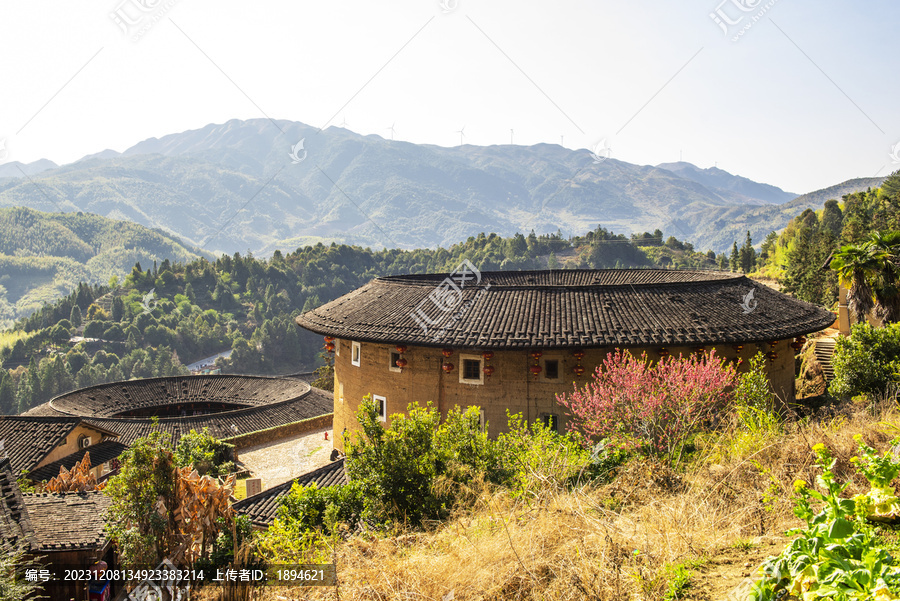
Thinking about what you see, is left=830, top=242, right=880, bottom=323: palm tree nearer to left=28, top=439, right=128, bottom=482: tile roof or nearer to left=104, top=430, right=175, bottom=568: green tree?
left=104, top=430, right=175, bottom=568: green tree

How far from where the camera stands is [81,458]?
84.8 feet

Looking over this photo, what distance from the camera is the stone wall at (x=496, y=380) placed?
565 inches

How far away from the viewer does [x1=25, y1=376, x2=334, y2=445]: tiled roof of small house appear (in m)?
31.2

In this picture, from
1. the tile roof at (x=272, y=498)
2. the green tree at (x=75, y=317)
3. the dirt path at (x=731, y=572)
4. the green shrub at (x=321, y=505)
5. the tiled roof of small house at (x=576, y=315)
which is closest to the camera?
the dirt path at (x=731, y=572)

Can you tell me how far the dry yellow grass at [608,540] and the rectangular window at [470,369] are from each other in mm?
6514

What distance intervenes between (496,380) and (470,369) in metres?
0.74

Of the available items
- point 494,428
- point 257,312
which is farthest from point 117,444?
point 257,312

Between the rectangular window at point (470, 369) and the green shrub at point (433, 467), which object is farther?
Result: the rectangular window at point (470, 369)

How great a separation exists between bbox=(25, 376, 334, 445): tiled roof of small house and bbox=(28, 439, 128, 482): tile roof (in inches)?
49.3

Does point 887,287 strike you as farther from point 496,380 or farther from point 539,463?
point 539,463

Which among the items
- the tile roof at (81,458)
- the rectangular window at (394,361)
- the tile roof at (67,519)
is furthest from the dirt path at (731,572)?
the tile roof at (81,458)

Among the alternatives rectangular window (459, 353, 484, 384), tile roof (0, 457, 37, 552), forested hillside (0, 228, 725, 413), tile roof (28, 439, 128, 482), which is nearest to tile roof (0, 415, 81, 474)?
tile roof (28, 439, 128, 482)

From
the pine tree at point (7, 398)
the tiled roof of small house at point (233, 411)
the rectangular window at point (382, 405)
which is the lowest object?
the pine tree at point (7, 398)

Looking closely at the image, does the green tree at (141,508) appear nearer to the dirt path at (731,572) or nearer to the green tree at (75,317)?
the dirt path at (731,572)
